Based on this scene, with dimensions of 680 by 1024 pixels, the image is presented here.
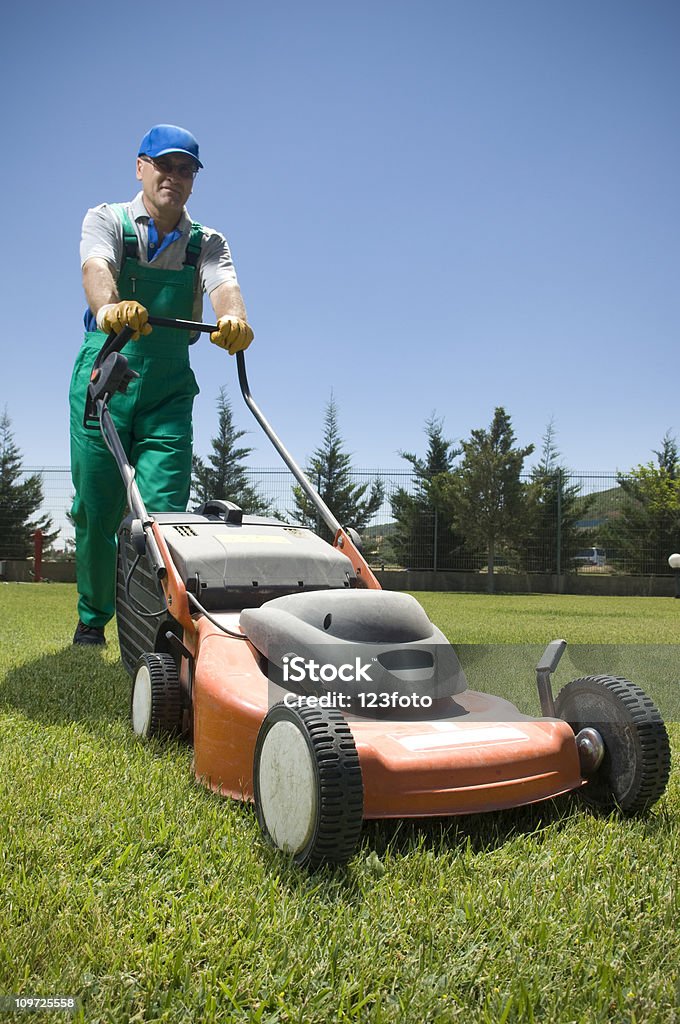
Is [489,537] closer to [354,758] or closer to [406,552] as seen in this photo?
[406,552]

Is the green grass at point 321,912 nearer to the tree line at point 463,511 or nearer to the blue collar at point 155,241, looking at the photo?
the blue collar at point 155,241

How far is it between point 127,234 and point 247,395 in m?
0.90

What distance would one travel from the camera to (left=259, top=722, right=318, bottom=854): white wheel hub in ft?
5.39

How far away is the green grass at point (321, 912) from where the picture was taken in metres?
1.27

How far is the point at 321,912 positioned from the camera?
1.52 metres

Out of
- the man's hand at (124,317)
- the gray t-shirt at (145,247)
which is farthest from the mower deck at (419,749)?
the gray t-shirt at (145,247)

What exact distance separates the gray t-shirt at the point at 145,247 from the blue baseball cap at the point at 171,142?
0.74 feet

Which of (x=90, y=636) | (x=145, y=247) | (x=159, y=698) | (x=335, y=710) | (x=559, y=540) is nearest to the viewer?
(x=335, y=710)

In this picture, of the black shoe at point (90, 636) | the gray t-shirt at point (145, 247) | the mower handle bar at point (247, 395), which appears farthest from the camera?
the black shoe at point (90, 636)

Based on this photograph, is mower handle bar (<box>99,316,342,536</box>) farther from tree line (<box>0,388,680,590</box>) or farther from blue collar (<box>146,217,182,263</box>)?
tree line (<box>0,388,680,590</box>)

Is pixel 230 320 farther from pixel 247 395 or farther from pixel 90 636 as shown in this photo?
pixel 90 636

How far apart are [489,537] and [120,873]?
1625cm

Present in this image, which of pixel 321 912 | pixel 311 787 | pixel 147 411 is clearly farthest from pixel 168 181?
pixel 321 912

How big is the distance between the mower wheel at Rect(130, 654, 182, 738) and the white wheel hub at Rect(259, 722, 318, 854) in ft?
2.56
